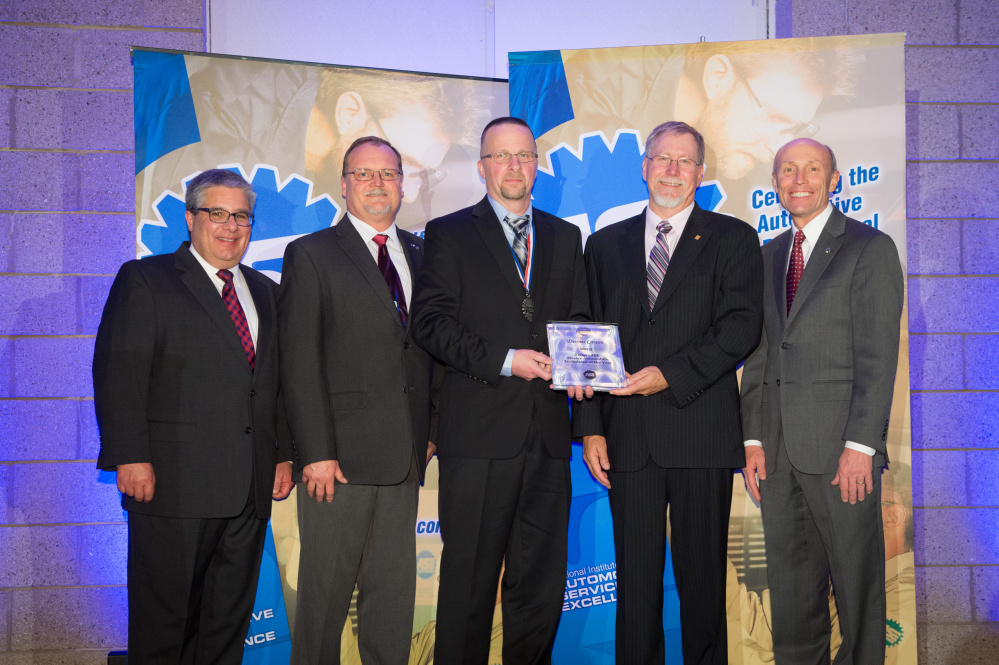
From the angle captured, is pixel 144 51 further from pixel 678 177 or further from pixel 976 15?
pixel 976 15

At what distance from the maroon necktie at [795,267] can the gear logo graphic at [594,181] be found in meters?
0.60

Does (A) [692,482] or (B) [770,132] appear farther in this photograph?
(B) [770,132]

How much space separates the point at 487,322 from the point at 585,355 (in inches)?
15.1

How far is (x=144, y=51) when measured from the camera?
125 inches

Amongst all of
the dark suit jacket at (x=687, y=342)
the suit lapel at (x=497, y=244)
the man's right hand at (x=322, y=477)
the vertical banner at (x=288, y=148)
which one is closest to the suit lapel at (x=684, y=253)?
the dark suit jacket at (x=687, y=342)

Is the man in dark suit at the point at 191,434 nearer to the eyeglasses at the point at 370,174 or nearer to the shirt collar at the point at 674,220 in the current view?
the eyeglasses at the point at 370,174

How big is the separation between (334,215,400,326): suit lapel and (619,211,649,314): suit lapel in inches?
34.7

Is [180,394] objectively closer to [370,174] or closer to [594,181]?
[370,174]

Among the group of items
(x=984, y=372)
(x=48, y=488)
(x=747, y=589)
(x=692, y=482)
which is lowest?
(x=747, y=589)

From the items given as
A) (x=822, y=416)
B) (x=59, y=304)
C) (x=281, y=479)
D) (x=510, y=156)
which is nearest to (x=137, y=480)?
(x=281, y=479)

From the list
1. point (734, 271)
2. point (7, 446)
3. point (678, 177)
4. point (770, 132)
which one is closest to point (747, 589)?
point (734, 271)

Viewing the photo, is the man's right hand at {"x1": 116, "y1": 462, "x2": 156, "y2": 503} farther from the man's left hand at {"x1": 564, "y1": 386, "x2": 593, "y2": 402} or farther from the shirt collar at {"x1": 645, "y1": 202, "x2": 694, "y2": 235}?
the shirt collar at {"x1": 645, "y1": 202, "x2": 694, "y2": 235}

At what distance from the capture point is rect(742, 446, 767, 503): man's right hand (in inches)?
111

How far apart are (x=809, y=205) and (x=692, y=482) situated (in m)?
1.20
